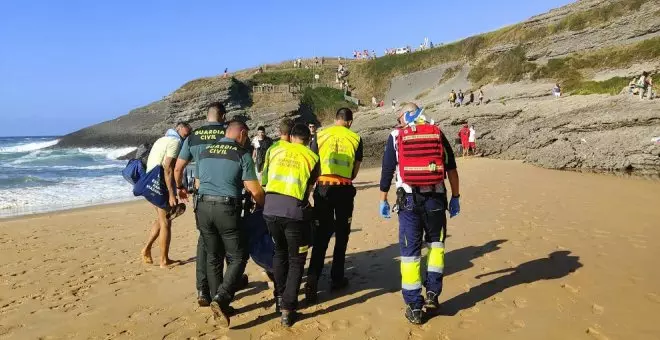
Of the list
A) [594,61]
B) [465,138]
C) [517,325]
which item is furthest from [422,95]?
[517,325]

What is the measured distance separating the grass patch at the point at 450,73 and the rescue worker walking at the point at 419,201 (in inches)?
1697

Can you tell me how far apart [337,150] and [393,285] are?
170cm

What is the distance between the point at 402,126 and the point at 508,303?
6.78 feet

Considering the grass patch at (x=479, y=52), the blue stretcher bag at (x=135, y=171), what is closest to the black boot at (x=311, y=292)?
the blue stretcher bag at (x=135, y=171)

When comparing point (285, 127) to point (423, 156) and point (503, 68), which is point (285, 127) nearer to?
point (423, 156)

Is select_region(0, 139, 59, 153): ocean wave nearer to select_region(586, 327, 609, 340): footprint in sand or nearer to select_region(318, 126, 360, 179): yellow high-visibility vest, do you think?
select_region(318, 126, 360, 179): yellow high-visibility vest

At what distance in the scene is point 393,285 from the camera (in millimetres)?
5531

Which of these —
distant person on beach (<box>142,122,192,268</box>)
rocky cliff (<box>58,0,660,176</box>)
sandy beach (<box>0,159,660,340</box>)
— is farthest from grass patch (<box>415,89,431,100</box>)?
distant person on beach (<box>142,122,192,268</box>)

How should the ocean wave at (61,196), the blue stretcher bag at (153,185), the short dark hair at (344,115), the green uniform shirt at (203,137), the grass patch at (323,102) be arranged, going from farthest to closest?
the grass patch at (323,102), the ocean wave at (61,196), the blue stretcher bag at (153,185), the short dark hair at (344,115), the green uniform shirt at (203,137)

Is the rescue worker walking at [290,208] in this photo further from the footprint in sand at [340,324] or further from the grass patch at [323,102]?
the grass patch at [323,102]

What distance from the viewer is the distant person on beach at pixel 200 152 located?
4941mm

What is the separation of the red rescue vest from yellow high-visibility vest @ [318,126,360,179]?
97cm

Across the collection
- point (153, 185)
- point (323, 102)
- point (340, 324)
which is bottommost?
point (340, 324)

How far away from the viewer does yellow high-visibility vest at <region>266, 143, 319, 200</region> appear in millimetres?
4371
